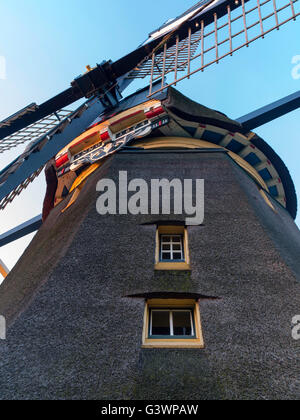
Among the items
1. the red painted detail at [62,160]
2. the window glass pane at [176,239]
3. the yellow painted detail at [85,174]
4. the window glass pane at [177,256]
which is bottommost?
the window glass pane at [177,256]

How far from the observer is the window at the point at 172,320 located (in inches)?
159

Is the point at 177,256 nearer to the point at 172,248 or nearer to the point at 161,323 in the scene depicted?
the point at 172,248

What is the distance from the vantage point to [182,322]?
14.7 feet

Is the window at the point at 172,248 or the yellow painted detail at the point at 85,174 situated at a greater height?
the yellow painted detail at the point at 85,174

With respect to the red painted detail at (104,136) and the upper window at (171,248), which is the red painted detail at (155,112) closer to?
the red painted detail at (104,136)

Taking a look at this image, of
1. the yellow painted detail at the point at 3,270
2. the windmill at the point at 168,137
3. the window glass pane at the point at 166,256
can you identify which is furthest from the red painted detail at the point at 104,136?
the yellow painted detail at the point at 3,270

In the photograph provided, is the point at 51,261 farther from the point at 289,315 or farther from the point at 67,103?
the point at 67,103

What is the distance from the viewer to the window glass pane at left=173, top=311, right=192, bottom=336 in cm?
436

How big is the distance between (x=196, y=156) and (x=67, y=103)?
8100 millimetres

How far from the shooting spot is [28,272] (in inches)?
220

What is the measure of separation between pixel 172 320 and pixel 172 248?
4.98 ft

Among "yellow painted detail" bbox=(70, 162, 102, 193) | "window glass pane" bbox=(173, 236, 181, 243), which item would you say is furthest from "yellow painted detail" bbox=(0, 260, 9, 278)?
"window glass pane" bbox=(173, 236, 181, 243)

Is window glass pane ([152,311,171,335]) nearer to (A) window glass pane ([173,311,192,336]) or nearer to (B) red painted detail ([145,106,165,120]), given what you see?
(A) window glass pane ([173,311,192,336])
